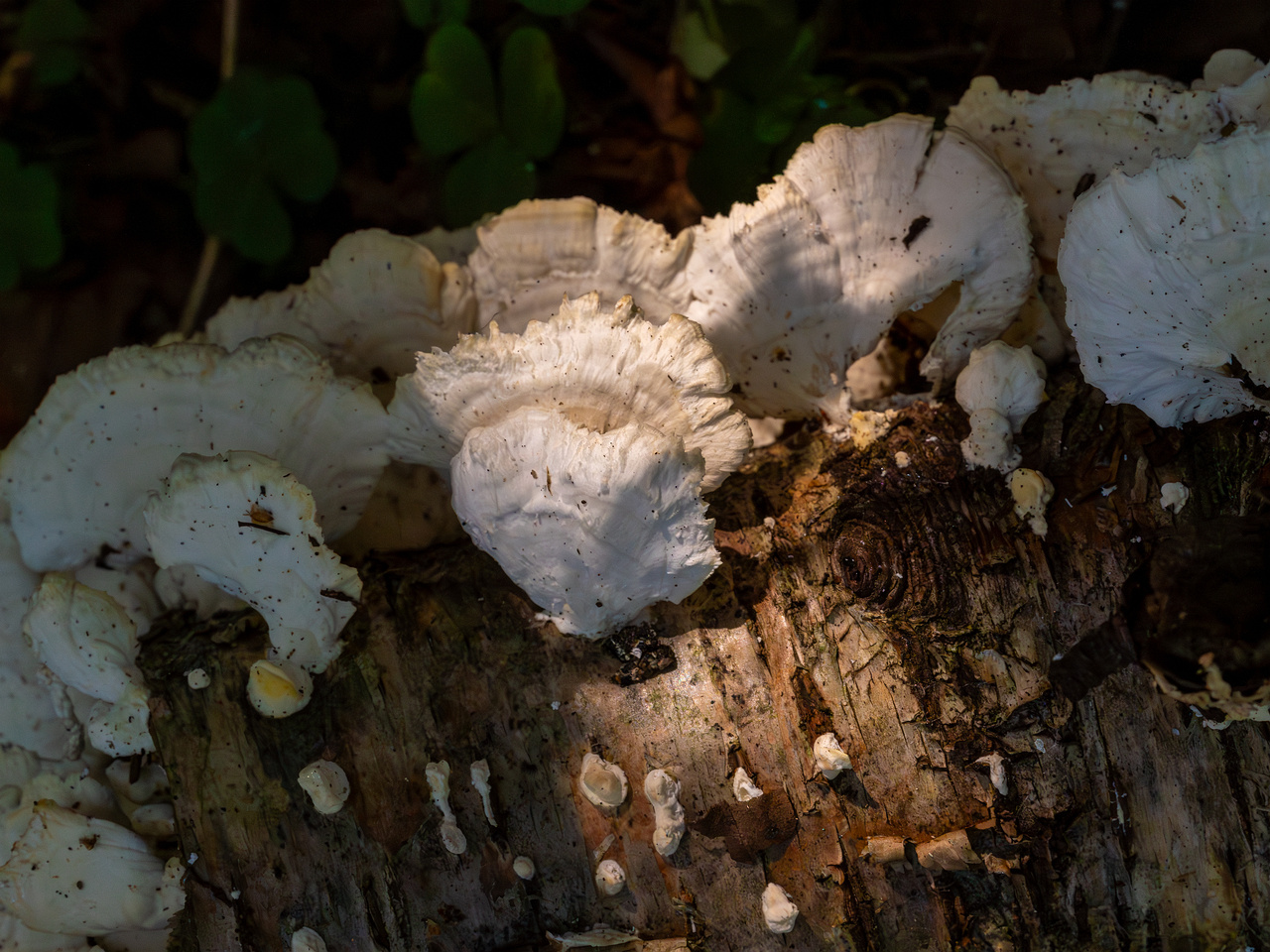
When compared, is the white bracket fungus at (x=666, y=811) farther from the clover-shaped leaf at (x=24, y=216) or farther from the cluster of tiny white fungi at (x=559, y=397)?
the clover-shaped leaf at (x=24, y=216)

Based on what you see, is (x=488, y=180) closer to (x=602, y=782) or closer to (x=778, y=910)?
(x=602, y=782)

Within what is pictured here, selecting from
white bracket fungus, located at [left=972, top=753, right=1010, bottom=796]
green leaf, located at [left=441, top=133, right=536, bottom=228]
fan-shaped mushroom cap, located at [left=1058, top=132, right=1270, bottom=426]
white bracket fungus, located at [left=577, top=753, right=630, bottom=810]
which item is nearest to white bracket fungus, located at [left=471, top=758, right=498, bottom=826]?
white bracket fungus, located at [left=577, top=753, right=630, bottom=810]

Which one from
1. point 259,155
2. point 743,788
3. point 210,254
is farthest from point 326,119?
point 743,788

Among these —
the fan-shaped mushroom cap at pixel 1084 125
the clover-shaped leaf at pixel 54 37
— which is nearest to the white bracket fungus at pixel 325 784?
the fan-shaped mushroom cap at pixel 1084 125

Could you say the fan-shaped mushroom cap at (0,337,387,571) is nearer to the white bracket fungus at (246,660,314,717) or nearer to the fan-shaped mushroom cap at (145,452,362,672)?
the fan-shaped mushroom cap at (145,452,362,672)

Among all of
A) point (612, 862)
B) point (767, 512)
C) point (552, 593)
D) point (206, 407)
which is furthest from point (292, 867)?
point (767, 512)

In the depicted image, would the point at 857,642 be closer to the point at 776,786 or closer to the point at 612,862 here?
the point at 776,786

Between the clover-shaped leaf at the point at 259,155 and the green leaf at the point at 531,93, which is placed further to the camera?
the clover-shaped leaf at the point at 259,155
